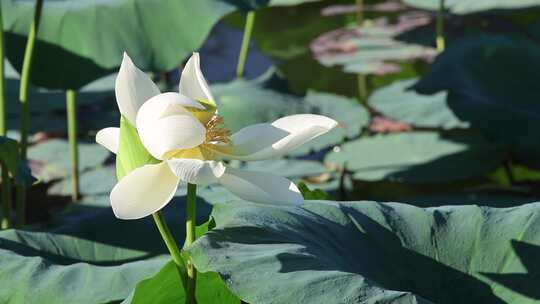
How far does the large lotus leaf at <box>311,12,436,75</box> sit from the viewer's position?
3.56 m

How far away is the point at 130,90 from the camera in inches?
42.8

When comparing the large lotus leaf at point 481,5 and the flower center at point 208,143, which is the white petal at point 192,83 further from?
the large lotus leaf at point 481,5

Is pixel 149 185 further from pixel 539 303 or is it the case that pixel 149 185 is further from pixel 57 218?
pixel 57 218

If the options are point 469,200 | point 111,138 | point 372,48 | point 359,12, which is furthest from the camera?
point 359,12

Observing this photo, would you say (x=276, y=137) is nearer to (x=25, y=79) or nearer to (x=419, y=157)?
(x=25, y=79)

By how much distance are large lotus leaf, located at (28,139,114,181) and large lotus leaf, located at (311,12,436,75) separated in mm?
1097

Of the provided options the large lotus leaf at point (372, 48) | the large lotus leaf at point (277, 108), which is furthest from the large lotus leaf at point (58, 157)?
the large lotus leaf at point (372, 48)

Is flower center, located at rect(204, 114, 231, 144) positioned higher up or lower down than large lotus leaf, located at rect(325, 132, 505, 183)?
higher up

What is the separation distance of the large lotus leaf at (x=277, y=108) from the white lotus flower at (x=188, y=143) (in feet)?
5.13

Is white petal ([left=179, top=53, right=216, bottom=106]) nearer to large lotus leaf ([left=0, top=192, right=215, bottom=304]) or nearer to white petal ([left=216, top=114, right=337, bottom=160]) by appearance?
white petal ([left=216, top=114, right=337, bottom=160])

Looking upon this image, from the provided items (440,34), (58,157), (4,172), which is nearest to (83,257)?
(4,172)

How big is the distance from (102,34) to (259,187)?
3.86 feet

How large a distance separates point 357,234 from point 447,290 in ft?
0.40

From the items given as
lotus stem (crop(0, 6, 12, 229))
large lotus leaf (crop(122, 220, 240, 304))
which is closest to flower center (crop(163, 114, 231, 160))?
large lotus leaf (crop(122, 220, 240, 304))
